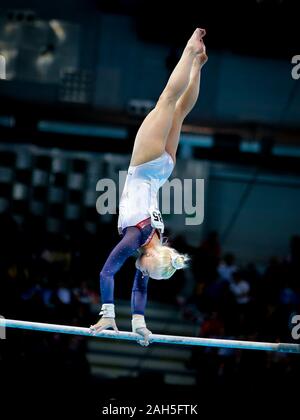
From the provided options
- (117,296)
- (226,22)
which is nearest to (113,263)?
(117,296)

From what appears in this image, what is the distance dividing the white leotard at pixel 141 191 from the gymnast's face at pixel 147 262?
0.25 metres

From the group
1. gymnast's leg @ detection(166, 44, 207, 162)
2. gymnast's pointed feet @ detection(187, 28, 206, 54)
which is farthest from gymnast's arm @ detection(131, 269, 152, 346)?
gymnast's pointed feet @ detection(187, 28, 206, 54)

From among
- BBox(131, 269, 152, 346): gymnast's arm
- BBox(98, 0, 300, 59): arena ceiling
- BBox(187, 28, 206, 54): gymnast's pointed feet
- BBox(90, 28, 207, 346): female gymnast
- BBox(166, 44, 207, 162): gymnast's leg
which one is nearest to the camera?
BBox(90, 28, 207, 346): female gymnast

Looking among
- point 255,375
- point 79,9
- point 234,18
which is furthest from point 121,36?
point 255,375

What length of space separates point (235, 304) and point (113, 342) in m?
1.72

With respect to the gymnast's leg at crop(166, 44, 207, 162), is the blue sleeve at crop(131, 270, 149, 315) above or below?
below

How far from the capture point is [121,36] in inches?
468

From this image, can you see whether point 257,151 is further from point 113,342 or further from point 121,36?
point 113,342

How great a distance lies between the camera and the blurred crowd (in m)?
8.64

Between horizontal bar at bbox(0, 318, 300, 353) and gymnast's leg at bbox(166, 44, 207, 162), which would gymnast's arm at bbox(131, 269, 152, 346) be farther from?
gymnast's leg at bbox(166, 44, 207, 162)

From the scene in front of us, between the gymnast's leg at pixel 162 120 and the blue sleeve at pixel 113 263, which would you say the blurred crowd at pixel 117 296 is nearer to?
the blue sleeve at pixel 113 263

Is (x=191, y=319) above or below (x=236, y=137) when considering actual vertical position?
below
